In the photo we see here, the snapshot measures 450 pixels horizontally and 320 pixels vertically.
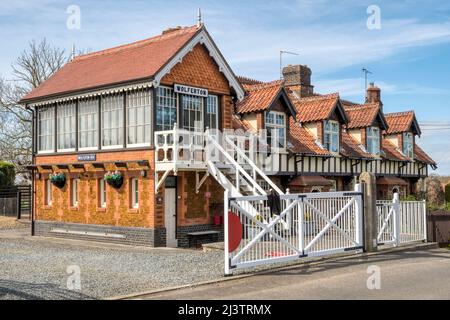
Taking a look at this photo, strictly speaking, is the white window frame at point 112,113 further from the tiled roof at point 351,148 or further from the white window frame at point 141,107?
the tiled roof at point 351,148

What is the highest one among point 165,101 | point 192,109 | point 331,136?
point 165,101

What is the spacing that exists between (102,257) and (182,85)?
669 cm

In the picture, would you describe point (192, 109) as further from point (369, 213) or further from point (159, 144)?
point (369, 213)

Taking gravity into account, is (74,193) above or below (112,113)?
below

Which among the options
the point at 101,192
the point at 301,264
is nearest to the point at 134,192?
the point at 101,192

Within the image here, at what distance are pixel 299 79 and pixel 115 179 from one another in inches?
570

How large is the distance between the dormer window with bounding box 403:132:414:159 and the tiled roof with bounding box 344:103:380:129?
152 inches

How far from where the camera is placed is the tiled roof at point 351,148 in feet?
88.3

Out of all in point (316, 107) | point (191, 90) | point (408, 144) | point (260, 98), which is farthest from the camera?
point (408, 144)

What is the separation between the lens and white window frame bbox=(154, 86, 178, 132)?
18.7 metres

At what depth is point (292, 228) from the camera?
43.4ft
